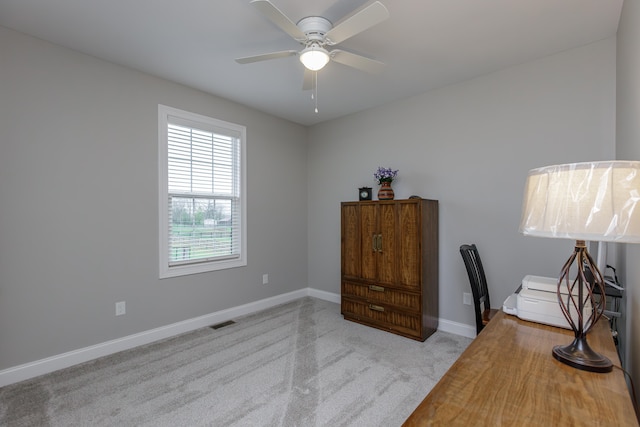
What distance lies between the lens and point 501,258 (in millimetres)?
2949

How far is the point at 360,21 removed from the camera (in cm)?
177

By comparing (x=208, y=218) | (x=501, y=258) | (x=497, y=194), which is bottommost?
(x=501, y=258)

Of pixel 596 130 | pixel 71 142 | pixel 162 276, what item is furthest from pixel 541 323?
pixel 71 142

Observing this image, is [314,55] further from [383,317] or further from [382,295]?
[383,317]

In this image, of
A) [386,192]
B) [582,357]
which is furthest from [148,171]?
[582,357]

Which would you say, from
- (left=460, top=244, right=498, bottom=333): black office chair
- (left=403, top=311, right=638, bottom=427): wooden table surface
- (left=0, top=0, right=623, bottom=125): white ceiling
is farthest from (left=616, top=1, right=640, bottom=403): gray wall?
(left=460, top=244, right=498, bottom=333): black office chair

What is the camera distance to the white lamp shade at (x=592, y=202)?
0.90 meters

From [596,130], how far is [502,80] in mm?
916

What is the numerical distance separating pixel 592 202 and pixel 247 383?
237cm

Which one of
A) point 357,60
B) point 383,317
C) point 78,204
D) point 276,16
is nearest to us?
point 276,16

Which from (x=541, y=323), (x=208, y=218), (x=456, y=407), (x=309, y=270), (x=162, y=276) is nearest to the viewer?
(x=456, y=407)

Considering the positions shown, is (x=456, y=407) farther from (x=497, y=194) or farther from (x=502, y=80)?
(x=502, y=80)

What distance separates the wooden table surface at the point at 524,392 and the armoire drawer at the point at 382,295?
73.3 inches

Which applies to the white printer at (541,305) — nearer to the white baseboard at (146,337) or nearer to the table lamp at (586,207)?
the table lamp at (586,207)
